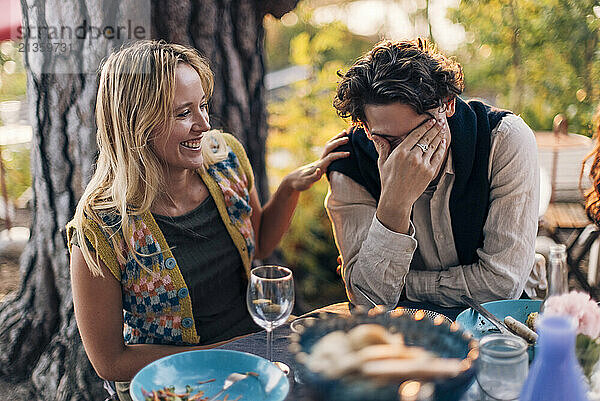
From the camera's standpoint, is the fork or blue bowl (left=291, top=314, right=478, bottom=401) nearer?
blue bowl (left=291, top=314, right=478, bottom=401)

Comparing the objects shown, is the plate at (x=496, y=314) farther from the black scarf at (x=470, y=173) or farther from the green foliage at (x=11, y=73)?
the green foliage at (x=11, y=73)

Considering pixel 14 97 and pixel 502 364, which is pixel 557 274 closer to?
pixel 502 364

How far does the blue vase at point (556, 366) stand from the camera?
0.90 metres

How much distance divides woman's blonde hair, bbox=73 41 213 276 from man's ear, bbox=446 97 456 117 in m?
0.73

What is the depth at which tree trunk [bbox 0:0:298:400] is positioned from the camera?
6.61ft

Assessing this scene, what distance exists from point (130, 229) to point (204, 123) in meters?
0.34

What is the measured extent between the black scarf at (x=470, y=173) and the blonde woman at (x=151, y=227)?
13.7 inches

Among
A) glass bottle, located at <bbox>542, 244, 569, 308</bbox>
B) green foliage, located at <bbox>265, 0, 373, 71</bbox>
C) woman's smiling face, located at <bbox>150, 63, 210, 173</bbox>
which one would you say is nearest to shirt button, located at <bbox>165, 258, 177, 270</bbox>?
woman's smiling face, located at <bbox>150, 63, 210, 173</bbox>

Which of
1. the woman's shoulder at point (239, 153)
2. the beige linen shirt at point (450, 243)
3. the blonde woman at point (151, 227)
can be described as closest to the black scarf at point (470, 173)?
the beige linen shirt at point (450, 243)

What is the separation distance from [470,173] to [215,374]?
0.88m

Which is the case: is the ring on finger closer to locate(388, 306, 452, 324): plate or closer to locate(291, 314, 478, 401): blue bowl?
locate(388, 306, 452, 324): plate

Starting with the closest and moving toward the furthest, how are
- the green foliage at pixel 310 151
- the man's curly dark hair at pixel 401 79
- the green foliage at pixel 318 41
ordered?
1. the man's curly dark hair at pixel 401 79
2. the green foliage at pixel 310 151
3. the green foliage at pixel 318 41

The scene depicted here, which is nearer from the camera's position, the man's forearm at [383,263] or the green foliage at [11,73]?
the man's forearm at [383,263]

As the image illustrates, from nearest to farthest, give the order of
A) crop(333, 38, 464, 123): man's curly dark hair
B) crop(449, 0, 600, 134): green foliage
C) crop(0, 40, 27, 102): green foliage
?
crop(333, 38, 464, 123): man's curly dark hair < crop(0, 40, 27, 102): green foliage < crop(449, 0, 600, 134): green foliage
